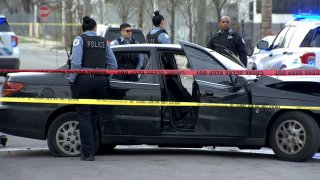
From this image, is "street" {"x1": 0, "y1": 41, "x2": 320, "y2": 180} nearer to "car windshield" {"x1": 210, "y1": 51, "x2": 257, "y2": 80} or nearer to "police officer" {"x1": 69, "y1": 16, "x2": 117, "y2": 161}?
"police officer" {"x1": 69, "y1": 16, "x2": 117, "y2": 161}

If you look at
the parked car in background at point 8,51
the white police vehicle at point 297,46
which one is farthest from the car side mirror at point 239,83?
the parked car in background at point 8,51

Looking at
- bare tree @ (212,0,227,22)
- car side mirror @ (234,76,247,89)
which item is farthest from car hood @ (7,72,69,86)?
bare tree @ (212,0,227,22)

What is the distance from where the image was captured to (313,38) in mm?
13766

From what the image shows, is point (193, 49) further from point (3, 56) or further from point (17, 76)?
point (3, 56)

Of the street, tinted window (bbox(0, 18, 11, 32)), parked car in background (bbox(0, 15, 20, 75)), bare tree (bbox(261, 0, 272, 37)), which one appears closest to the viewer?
the street

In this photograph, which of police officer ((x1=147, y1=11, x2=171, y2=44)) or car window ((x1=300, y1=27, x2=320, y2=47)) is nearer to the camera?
police officer ((x1=147, y1=11, x2=171, y2=44))

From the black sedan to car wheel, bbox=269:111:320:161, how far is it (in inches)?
0.5

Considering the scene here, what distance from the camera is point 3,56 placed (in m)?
19.8

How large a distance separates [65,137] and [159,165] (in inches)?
55.1

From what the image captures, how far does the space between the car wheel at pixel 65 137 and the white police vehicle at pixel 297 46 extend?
535cm

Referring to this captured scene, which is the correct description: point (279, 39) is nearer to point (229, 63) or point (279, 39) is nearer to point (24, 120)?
point (229, 63)

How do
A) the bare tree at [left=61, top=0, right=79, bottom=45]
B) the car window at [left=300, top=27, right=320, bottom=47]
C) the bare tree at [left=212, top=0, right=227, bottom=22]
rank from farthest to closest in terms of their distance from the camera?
the bare tree at [left=61, top=0, right=79, bottom=45]
the bare tree at [left=212, top=0, right=227, bottom=22]
the car window at [left=300, top=27, right=320, bottom=47]

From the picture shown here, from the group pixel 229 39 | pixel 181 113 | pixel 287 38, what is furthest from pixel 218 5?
pixel 181 113

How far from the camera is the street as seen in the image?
7.92 metres
